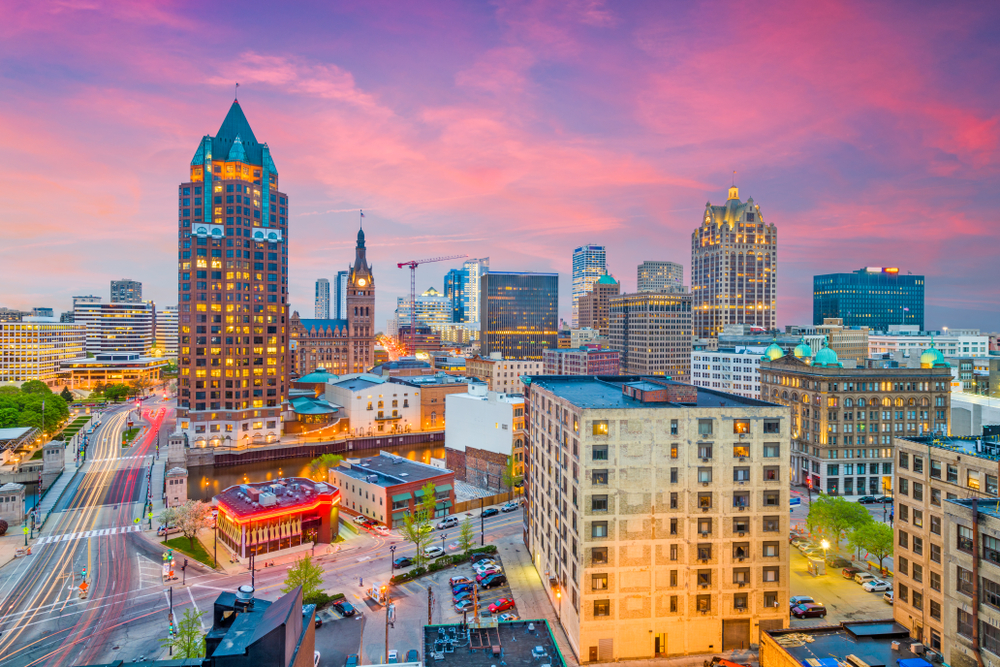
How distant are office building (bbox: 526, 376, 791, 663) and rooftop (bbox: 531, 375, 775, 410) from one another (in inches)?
105

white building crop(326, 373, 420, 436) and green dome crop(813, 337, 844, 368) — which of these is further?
white building crop(326, 373, 420, 436)

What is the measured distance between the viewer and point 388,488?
8450cm

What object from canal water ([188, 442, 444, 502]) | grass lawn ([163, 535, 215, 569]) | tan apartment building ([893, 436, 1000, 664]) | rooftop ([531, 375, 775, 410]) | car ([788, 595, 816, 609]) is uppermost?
rooftop ([531, 375, 775, 410])

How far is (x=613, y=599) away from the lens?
164ft

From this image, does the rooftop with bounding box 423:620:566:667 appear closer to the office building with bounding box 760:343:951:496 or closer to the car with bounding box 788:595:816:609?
the car with bounding box 788:595:816:609

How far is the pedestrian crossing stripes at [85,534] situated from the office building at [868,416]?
11000cm

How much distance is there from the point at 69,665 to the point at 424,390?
392ft

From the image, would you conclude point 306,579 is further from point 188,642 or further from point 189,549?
point 189,549

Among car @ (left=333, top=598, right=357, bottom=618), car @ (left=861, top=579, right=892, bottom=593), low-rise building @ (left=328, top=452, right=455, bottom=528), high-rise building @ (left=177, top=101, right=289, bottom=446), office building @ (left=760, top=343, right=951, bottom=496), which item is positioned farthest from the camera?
high-rise building @ (left=177, top=101, right=289, bottom=446)

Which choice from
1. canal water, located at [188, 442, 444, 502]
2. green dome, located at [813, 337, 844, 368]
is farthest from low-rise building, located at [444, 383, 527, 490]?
green dome, located at [813, 337, 844, 368]

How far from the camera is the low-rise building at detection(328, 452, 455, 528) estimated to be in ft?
278

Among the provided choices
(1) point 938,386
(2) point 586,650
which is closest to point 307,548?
(2) point 586,650

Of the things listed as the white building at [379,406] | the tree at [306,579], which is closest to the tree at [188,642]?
the tree at [306,579]

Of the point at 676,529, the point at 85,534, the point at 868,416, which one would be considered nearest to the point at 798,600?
the point at 676,529
